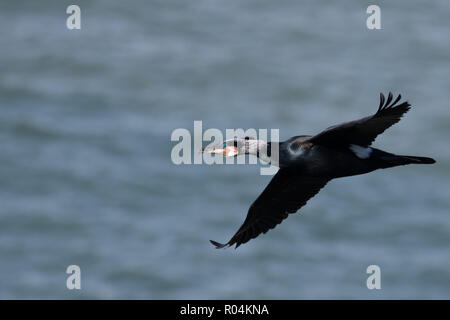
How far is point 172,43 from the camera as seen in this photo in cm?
2841

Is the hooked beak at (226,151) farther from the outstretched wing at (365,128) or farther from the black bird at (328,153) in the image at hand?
the outstretched wing at (365,128)

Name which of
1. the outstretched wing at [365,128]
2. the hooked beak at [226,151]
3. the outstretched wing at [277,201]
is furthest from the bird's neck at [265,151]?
the outstretched wing at [277,201]

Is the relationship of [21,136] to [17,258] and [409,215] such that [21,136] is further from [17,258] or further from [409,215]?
[409,215]

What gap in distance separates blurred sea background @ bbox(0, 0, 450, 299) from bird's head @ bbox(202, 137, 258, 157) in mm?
10971

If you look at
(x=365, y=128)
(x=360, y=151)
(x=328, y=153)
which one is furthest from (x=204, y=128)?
(x=365, y=128)

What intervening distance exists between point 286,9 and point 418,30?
3.96 meters

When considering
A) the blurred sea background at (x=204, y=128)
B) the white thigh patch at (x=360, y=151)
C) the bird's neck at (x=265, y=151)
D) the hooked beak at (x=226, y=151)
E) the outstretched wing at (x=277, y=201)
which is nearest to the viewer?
the white thigh patch at (x=360, y=151)

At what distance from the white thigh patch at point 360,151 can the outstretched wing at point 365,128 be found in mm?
Answer: 33

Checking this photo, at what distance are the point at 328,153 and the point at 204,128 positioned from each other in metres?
15.6

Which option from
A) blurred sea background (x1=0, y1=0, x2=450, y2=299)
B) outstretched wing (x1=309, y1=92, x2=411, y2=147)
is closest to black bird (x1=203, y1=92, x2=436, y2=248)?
outstretched wing (x1=309, y1=92, x2=411, y2=147)

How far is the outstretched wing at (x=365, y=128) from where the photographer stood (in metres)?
8.25

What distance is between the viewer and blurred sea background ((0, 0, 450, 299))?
69.6 ft

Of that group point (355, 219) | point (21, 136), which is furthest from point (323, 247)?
point (21, 136)

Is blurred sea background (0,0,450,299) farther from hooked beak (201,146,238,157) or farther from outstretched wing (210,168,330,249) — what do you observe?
hooked beak (201,146,238,157)
